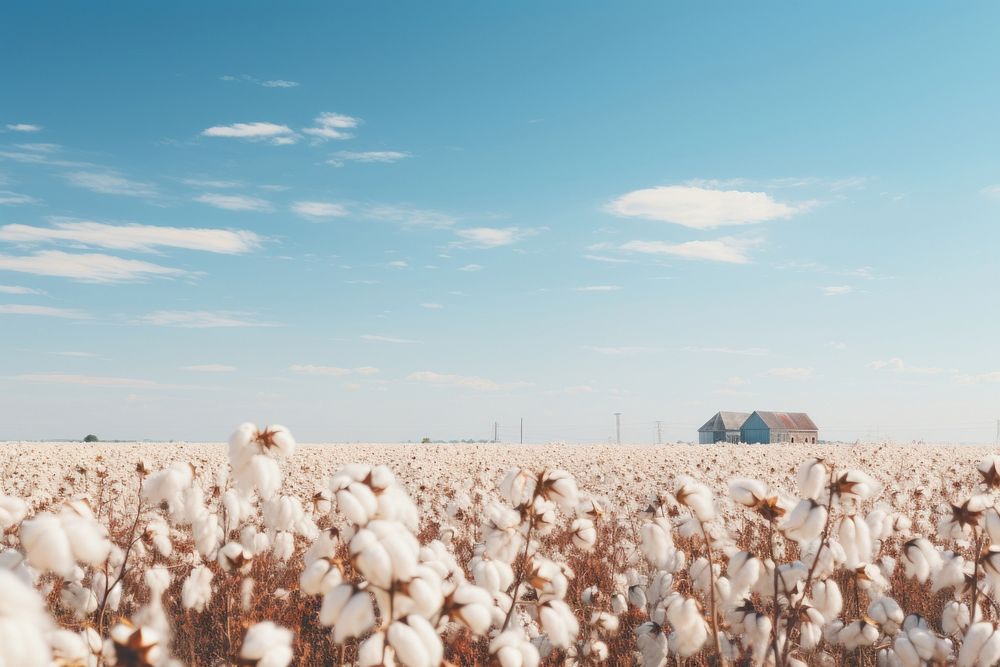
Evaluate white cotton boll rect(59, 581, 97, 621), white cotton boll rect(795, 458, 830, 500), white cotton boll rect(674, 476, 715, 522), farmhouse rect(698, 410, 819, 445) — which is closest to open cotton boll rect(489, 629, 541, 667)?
white cotton boll rect(674, 476, 715, 522)

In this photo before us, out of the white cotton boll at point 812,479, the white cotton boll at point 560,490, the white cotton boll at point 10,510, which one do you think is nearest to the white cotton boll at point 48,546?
the white cotton boll at point 10,510

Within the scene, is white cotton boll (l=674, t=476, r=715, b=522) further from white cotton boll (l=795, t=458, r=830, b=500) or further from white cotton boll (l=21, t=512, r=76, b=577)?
white cotton boll (l=21, t=512, r=76, b=577)

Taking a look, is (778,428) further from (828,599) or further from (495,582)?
(495,582)

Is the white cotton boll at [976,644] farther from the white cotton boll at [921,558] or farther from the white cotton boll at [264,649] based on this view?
the white cotton boll at [264,649]

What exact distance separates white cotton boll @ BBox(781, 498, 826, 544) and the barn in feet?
327

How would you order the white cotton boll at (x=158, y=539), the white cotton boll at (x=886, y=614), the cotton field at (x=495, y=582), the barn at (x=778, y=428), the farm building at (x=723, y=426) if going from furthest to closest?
the farm building at (x=723, y=426) < the barn at (x=778, y=428) < the white cotton boll at (x=158, y=539) < the white cotton boll at (x=886, y=614) < the cotton field at (x=495, y=582)

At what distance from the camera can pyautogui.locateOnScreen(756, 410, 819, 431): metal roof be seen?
9969 centimetres

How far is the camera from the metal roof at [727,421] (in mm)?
104750

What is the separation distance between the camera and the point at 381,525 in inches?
110

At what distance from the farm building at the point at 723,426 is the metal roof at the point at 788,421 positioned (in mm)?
4463

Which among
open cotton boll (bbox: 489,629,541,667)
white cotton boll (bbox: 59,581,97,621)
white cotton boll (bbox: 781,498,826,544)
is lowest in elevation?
white cotton boll (bbox: 59,581,97,621)

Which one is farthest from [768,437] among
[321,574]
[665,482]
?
[321,574]

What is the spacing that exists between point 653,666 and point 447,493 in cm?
819

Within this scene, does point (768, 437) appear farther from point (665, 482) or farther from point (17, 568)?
point (17, 568)
